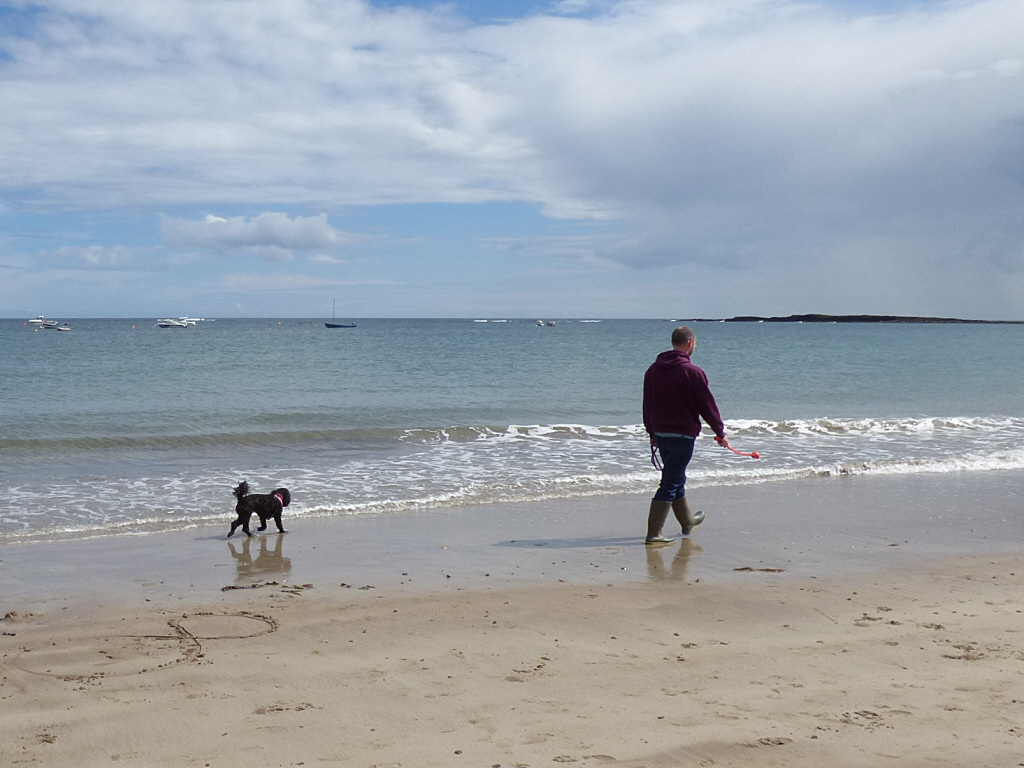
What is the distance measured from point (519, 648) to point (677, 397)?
349cm

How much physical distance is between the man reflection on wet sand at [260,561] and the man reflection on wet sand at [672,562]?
3152 mm

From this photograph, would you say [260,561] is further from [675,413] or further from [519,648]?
[675,413]

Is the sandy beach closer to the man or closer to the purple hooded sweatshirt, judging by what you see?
the man

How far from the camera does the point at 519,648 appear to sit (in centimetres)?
518

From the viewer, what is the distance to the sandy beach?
12.6ft

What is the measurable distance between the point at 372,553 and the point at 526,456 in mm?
6408

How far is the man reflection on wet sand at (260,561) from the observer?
285 inches

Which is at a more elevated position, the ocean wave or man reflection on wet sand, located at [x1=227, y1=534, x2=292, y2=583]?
the ocean wave

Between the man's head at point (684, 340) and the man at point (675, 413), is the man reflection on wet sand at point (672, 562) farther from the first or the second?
the man's head at point (684, 340)

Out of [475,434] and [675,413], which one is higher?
[675,413]

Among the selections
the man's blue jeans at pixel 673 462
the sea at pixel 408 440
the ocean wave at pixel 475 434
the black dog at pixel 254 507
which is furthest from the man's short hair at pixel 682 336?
the ocean wave at pixel 475 434

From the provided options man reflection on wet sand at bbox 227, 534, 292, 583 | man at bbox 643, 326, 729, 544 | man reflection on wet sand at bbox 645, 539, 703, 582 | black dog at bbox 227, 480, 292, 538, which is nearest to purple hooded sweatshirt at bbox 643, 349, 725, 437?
man at bbox 643, 326, 729, 544

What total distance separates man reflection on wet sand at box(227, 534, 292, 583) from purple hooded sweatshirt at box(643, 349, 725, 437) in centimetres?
362

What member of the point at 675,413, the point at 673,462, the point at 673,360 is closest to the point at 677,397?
Result: the point at 675,413
